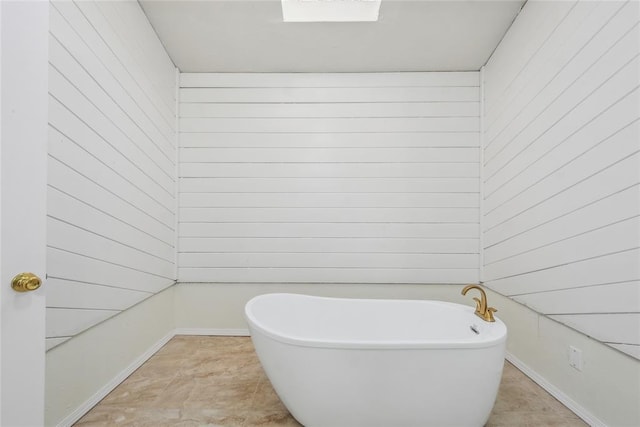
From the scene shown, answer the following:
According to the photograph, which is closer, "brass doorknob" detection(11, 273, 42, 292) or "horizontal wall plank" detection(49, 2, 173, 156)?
"brass doorknob" detection(11, 273, 42, 292)

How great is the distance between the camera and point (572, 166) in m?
1.60

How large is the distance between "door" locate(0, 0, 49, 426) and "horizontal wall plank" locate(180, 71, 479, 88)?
75.0 inches

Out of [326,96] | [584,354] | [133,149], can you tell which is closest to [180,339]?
[133,149]

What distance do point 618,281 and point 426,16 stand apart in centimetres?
192

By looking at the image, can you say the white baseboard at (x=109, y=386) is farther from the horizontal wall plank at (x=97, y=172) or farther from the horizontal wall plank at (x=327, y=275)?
the horizontal wall plank at (x=97, y=172)

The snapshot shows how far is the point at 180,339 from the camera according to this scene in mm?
2607

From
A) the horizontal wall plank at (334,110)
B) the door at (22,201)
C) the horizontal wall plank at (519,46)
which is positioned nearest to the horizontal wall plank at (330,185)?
the horizontal wall plank at (334,110)

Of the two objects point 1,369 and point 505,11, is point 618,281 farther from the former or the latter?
point 1,369

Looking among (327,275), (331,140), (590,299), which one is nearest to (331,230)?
(327,275)

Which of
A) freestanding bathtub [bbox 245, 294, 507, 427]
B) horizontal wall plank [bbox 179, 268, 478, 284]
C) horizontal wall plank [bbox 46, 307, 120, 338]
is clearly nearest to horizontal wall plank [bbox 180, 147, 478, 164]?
horizontal wall plank [bbox 179, 268, 478, 284]

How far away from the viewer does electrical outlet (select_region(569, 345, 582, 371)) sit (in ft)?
5.16

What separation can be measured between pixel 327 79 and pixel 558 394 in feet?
9.20

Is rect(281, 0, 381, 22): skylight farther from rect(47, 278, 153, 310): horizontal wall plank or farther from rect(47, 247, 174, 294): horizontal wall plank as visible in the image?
rect(47, 278, 153, 310): horizontal wall plank

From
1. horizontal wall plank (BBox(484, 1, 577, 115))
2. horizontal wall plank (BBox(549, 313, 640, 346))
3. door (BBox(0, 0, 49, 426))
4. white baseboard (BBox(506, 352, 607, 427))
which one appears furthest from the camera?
horizontal wall plank (BBox(484, 1, 577, 115))
